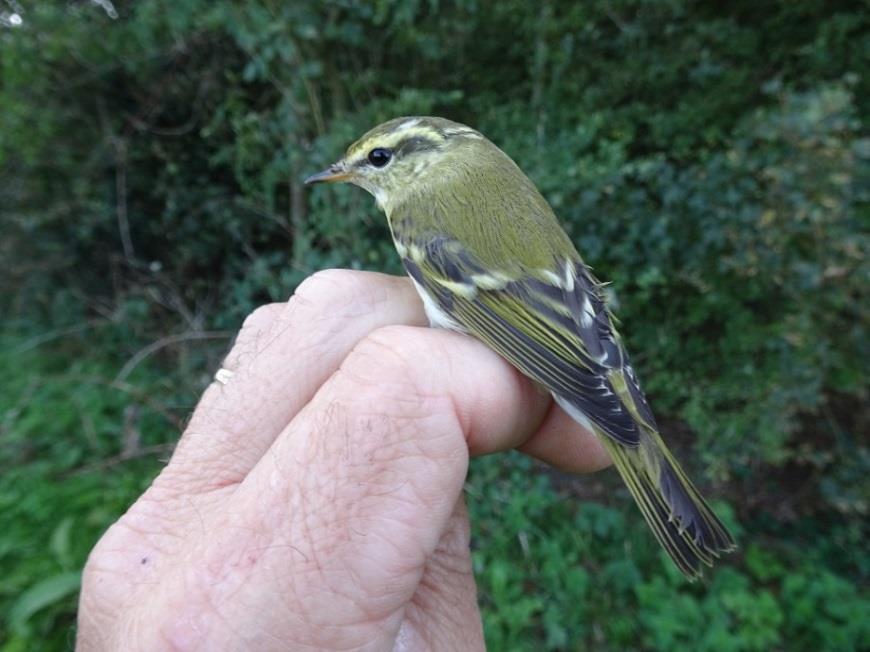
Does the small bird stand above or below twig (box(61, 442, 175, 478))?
above

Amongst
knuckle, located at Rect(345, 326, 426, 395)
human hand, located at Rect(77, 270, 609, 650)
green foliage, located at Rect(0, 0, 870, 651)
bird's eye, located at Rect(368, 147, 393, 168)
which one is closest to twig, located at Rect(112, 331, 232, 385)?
green foliage, located at Rect(0, 0, 870, 651)


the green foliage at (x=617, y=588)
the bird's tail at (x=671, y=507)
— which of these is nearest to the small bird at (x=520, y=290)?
the bird's tail at (x=671, y=507)

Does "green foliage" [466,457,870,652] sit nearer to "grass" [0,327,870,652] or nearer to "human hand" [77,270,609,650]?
"grass" [0,327,870,652]

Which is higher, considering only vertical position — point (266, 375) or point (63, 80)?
point (63, 80)

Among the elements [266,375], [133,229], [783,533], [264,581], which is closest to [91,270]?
[133,229]

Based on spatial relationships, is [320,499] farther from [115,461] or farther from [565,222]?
[115,461]

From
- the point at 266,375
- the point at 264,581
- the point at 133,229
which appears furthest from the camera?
the point at 133,229

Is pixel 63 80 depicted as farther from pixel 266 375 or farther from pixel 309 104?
pixel 266 375

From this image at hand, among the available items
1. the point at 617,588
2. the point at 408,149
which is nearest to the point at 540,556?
the point at 617,588
